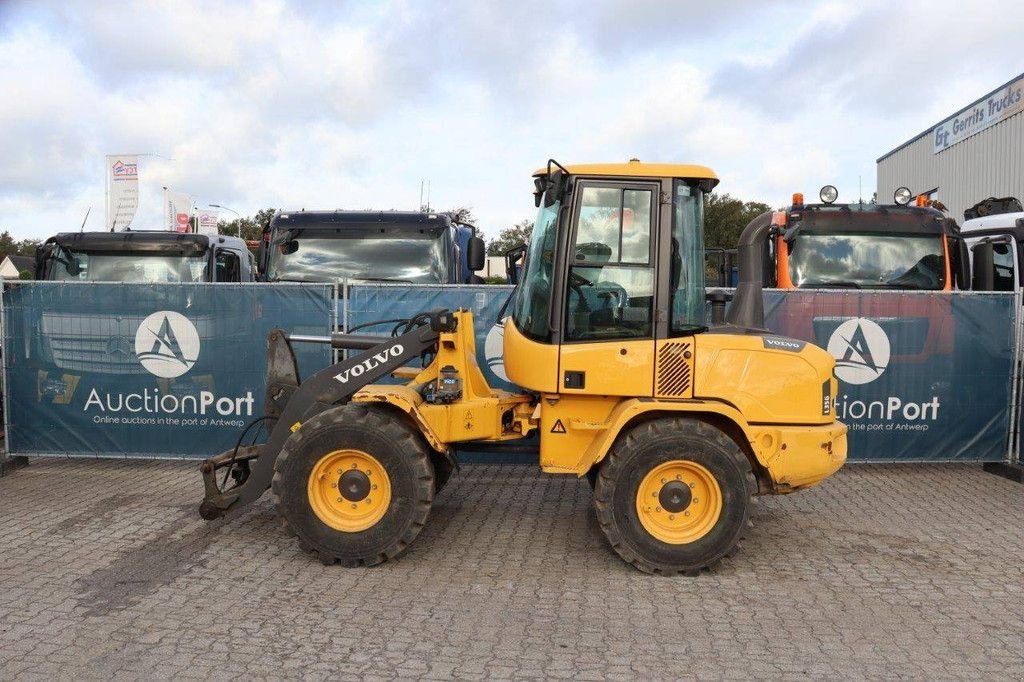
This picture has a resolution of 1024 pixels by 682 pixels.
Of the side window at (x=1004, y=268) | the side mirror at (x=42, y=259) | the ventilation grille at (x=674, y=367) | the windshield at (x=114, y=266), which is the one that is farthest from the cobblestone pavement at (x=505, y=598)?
the side window at (x=1004, y=268)

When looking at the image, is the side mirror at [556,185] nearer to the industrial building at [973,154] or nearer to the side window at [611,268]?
the side window at [611,268]

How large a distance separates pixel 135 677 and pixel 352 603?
1264mm

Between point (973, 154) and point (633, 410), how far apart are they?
21432 millimetres

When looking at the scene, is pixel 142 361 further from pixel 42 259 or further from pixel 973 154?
pixel 973 154

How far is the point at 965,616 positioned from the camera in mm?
4742

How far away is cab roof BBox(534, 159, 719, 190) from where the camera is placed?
537 cm

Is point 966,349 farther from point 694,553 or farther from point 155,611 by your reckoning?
point 155,611

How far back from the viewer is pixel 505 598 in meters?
4.98

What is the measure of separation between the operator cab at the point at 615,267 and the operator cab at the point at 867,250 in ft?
14.9

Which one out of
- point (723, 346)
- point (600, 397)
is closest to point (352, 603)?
point (600, 397)

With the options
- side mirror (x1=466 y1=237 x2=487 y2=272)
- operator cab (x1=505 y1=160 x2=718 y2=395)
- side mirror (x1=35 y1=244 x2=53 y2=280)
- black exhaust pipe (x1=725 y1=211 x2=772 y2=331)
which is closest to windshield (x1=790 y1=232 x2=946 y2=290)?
black exhaust pipe (x1=725 y1=211 x2=772 y2=331)

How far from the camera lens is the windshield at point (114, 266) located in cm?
1040

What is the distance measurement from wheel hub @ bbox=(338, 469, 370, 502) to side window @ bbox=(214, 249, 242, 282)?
6327 mm

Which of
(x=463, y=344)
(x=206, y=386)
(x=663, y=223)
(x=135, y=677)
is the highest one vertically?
(x=663, y=223)
